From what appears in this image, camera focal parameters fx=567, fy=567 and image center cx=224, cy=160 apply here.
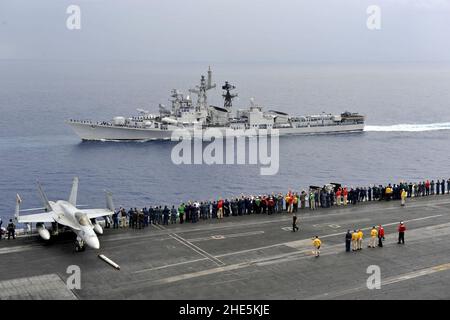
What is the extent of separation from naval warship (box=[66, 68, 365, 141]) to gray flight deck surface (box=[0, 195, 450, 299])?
58067 mm

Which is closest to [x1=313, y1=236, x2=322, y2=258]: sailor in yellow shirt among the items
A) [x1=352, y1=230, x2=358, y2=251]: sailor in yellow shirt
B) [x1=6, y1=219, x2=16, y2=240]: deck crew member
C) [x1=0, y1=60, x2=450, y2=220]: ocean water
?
[x1=352, y1=230, x2=358, y2=251]: sailor in yellow shirt

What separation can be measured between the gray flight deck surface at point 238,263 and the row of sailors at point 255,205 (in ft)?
3.03

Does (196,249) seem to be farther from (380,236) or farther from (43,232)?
(380,236)

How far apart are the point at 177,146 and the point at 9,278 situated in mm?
64728

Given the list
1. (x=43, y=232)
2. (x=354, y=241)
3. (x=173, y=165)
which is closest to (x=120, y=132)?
(x=173, y=165)

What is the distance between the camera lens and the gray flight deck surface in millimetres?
23031

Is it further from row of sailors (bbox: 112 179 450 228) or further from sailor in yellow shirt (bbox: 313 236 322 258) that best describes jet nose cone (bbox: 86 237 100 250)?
sailor in yellow shirt (bbox: 313 236 322 258)

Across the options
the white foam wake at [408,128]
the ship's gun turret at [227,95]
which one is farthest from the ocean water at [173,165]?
the ship's gun turret at [227,95]

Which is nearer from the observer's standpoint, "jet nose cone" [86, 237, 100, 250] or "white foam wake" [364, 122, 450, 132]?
"jet nose cone" [86, 237, 100, 250]

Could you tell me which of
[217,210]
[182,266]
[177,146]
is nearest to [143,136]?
[177,146]

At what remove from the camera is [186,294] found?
2270 centimetres

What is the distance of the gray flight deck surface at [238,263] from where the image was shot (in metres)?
23.0

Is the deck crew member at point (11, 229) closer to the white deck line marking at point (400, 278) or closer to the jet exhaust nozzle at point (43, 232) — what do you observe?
the jet exhaust nozzle at point (43, 232)

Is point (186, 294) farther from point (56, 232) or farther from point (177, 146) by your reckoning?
point (177, 146)
